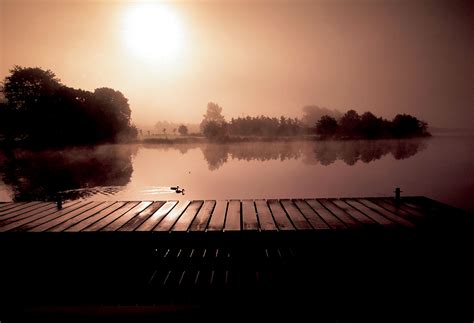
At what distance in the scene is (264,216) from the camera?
448 centimetres

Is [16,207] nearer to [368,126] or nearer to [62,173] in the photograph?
[62,173]

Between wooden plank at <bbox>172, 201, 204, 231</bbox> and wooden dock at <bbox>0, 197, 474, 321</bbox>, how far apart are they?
2cm

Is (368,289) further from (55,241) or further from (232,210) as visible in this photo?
(55,241)

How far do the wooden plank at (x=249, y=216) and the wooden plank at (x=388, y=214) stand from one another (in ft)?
7.25

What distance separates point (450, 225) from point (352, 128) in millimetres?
57677

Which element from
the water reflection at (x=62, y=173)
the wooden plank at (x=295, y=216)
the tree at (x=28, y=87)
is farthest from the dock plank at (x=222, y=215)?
the tree at (x=28, y=87)

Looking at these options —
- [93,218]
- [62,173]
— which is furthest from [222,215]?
[62,173]

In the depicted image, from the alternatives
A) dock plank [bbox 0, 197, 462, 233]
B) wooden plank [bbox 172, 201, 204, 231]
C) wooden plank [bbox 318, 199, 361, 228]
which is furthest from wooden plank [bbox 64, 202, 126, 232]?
wooden plank [bbox 318, 199, 361, 228]

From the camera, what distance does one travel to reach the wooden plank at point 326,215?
4.01 meters

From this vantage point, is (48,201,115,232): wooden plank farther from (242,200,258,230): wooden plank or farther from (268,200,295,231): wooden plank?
(268,200,295,231): wooden plank

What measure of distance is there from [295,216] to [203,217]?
60.6 inches

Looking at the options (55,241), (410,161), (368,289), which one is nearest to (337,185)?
(410,161)

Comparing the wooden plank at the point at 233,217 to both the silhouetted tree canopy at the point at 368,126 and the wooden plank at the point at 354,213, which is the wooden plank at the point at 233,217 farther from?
the silhouetted tree canopy at the point at 368,126

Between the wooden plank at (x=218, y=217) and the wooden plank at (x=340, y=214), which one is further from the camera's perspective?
the wooden plank at (x=340, y=214)
